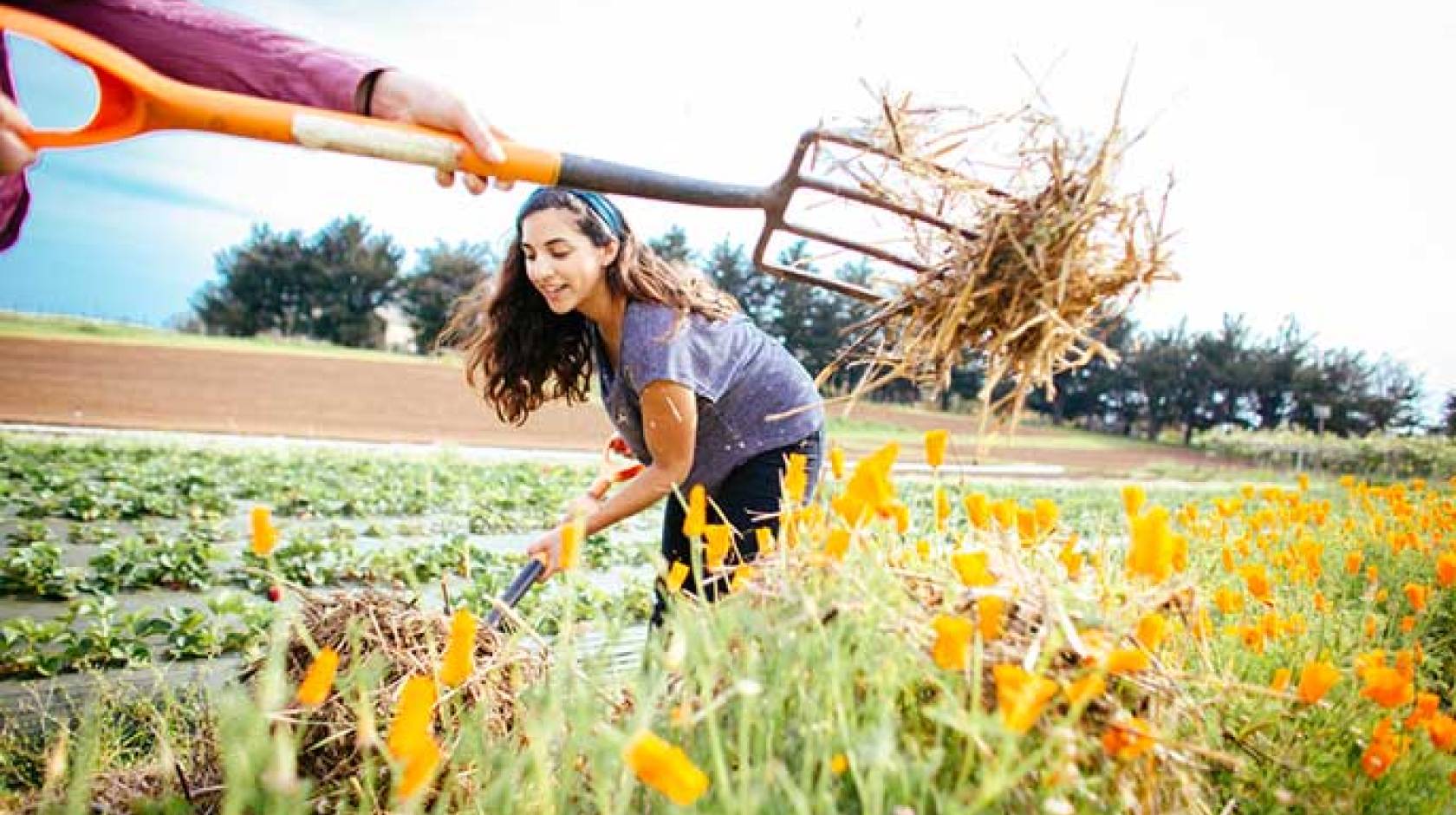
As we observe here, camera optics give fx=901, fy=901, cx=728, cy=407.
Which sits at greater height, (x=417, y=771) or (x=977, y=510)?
(x=977, y=510)

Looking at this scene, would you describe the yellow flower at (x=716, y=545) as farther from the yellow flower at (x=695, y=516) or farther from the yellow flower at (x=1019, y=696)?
the yellow flower at (x=1019, y=696)

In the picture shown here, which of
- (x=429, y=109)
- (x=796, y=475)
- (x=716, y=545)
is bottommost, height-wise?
(x=716, y=545)

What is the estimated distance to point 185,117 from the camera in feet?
4.55

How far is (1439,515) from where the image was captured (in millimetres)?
3904

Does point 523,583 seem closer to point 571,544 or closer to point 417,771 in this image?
point 571,544

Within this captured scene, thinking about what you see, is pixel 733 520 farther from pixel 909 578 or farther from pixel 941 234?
pixel 909 578

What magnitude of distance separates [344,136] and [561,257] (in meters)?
0.78

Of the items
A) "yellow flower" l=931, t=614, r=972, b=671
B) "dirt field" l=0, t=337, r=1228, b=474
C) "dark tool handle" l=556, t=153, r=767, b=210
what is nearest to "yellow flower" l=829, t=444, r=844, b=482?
"yellow flower" l=931, t=614, r=972, b=671

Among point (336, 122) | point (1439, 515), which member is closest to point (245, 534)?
point (336, 122)

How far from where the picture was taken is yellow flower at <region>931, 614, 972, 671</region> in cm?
82

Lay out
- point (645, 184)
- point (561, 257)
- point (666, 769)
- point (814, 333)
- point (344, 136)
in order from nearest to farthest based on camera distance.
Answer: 1. point (666, 769)
2. point (344, 136)
3. point (645, 184)
4. point (561, 257)
5. point (814, 333)

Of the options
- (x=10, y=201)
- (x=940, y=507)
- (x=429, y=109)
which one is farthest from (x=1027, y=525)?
(x=10, y=201)

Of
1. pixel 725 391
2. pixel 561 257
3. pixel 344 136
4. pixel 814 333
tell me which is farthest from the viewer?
pixel 814 333

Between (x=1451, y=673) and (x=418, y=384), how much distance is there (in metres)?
23.5
